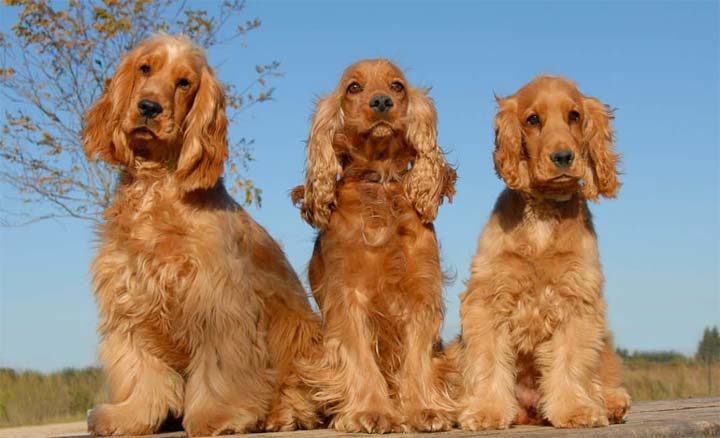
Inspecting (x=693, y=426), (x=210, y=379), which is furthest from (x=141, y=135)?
(x=693, y=426)

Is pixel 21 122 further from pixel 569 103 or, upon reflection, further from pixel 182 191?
pixel 569 103

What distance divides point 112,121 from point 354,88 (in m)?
1.48

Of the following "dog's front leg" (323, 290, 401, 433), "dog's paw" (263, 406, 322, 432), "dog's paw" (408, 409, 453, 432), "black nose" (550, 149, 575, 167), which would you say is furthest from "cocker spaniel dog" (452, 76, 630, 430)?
"dog's paw" (263, 406, 322, 432)

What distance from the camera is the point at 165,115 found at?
5.73 meters

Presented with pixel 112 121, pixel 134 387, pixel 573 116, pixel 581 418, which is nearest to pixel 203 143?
pixel 112 121

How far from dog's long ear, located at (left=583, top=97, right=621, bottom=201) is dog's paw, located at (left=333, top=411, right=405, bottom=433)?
172 cm

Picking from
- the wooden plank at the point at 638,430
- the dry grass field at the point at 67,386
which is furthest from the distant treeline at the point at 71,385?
the wooden plank at the point at 638,430

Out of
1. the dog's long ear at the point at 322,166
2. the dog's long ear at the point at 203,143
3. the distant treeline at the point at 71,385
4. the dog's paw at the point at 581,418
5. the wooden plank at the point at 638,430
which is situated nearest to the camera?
the wooden plank at the point at 638,430

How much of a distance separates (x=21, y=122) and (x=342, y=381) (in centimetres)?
962

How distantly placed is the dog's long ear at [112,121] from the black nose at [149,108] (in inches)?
9.6

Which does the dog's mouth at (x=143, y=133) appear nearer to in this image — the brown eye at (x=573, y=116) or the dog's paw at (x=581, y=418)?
the brown eye at (x=573, y=116)

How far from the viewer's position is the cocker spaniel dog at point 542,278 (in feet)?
18.9

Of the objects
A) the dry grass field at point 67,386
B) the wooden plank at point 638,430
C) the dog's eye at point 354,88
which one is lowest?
the wooden plank at point 638,430

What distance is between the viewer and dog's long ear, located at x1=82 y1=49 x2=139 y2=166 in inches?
233
